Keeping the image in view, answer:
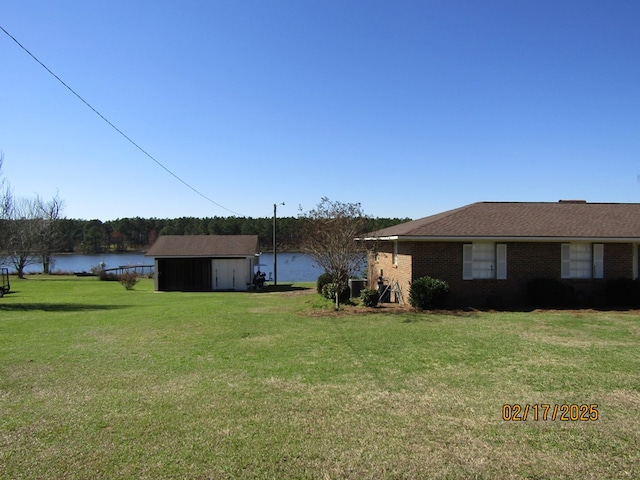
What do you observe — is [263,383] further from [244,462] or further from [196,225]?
[196,225]

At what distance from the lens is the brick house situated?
1753 centimetres

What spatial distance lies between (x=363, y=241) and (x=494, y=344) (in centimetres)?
1287

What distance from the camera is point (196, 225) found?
87.8 meters

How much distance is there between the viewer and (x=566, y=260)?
18.2 meters

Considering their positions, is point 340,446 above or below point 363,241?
below

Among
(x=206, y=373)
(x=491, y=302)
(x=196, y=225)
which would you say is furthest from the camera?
(x=196, y=225)

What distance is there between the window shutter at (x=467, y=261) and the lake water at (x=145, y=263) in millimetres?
20522

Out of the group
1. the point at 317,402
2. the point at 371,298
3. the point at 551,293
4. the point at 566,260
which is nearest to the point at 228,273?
the point at 371,298

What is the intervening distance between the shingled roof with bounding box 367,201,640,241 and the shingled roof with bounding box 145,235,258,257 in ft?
55.1

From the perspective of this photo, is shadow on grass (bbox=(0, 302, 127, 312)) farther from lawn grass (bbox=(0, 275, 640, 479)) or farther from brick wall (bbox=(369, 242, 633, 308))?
brick wall (bbox=(369, 242, 633, 308))

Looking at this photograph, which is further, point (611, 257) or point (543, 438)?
point (611, 257)

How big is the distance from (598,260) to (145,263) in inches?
2828

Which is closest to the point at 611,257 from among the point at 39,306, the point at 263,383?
the point at 263,383
